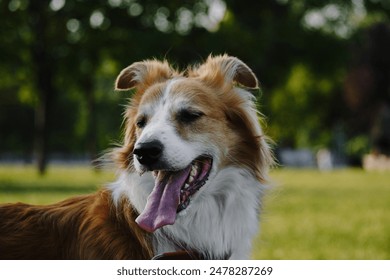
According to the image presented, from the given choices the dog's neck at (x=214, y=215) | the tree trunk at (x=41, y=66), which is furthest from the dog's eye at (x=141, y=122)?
the tree trunk at (x=41, y=66)

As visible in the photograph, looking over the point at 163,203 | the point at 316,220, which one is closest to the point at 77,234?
the point at 163,203

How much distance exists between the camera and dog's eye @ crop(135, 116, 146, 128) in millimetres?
4297

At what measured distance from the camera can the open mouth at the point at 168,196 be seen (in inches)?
156

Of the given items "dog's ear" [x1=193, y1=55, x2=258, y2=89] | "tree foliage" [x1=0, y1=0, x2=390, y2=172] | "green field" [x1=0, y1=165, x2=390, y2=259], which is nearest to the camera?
"dog's ear" [x1=193, y1=55, x2=258, y2=89]

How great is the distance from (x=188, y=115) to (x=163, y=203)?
25.6 inches

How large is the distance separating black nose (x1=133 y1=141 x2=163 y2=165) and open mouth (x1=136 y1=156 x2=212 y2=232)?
0.60 ft

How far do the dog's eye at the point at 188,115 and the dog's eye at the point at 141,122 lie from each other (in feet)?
0.75

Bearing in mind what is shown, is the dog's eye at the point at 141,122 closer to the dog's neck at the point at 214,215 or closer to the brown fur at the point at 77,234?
the dog's neck at the point at 214,215

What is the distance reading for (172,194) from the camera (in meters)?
3.99

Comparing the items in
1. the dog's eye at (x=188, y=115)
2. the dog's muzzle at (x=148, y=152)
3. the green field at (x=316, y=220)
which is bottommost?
the green field at (x=316, y=220)

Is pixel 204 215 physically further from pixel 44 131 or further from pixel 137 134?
→ pixel 44 131

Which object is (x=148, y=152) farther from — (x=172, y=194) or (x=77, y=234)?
(x=77, y=234)

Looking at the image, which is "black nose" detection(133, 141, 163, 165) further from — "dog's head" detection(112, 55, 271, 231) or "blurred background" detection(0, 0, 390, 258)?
"blurred background" detection(0, 0, 390, 258)

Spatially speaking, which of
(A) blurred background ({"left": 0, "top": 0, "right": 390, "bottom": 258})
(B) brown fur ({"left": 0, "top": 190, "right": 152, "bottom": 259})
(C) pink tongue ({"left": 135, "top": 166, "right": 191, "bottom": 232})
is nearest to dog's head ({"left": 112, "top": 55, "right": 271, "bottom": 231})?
(C) pink tongue ({"left": 135, "top": 166, "right": 191, "bottom": 232})
